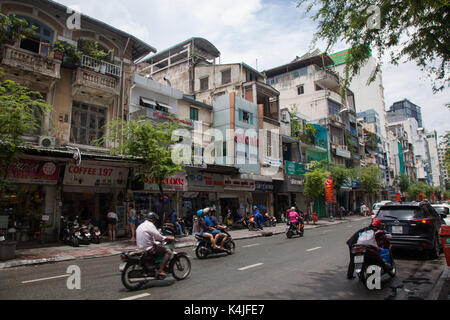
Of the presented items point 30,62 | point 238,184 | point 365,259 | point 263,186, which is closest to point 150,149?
point 30,62

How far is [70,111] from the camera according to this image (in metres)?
16.3

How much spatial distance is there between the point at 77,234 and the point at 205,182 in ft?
34.1

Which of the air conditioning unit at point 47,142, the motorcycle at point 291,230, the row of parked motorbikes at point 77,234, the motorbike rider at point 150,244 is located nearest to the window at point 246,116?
the motorcycle at point 291,230

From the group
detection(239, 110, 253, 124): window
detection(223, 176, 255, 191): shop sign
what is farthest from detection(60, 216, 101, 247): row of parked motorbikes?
detection(239, 110, 253, 124): window

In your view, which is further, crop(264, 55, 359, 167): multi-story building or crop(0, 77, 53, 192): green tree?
crop(264, 55, 359, 167): multi-story building

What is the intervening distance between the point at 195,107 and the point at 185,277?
19095mm

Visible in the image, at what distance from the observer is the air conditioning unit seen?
1446cm

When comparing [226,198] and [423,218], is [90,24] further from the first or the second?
[423,218]

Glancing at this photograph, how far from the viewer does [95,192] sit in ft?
55.4

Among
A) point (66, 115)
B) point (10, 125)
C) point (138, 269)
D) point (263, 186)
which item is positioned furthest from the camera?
point (263, 186)

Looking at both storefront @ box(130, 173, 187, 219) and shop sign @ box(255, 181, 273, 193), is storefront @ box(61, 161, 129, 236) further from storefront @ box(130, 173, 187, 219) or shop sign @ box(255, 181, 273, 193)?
shop sign @ box(255, 181, 273, 193)

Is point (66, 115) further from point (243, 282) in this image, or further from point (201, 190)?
point (243, 282)

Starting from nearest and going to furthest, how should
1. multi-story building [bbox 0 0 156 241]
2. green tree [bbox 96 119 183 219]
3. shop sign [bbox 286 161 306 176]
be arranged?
multi-story building [bbox 0 0 156 241] → green tree [bbox 96 119 183 219] → shop sign [bbox 286 161 306 176]

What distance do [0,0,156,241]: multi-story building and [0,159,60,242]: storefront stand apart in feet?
0.13
